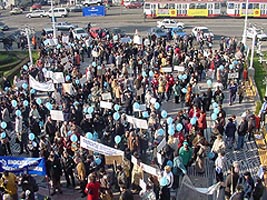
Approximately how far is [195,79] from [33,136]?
26.7ft

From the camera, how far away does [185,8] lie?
152 feet

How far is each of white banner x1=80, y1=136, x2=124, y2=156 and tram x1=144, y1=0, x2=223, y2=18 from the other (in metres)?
35.3

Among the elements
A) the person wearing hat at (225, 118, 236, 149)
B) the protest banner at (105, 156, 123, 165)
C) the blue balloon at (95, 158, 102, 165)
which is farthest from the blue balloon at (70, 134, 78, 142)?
the person wearing hat at (225, 118, 236, 149)

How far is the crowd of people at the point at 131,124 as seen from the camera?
1237cm

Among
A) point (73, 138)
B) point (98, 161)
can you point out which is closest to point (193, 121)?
point (98, 161)

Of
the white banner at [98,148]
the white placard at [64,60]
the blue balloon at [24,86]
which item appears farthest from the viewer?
the white placard at [64,60]

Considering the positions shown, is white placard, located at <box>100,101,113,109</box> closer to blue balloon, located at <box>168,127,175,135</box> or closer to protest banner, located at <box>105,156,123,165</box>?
blue balloon, located at <box>168,127,175,135</box>

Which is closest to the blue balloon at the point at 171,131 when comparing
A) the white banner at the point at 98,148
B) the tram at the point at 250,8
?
the white banner at the point at 98,148

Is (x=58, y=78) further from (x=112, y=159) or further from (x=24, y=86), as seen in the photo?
(x=112, y=159)

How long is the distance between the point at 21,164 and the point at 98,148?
223 centimetres

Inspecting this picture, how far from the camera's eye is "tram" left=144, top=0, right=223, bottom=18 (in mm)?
45812

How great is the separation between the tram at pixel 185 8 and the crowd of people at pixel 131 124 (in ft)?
72.1

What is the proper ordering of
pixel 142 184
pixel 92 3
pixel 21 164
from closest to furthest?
pixel 142 184
pixel 21 164
pixel 92 3

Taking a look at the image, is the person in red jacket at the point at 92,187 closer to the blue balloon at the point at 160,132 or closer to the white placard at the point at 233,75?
the blue balloon at the point at 160,132
